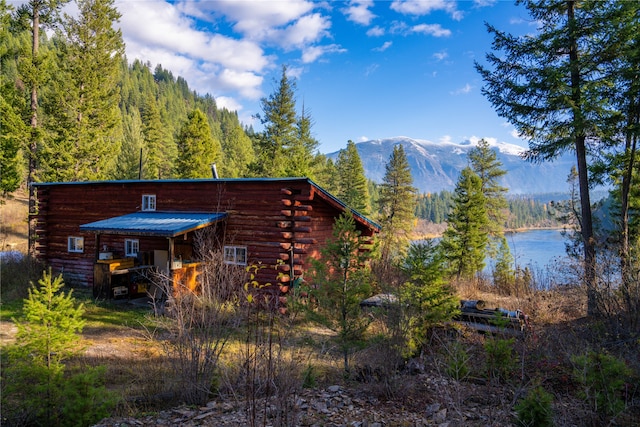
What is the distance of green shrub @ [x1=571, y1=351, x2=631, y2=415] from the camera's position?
14.7ft

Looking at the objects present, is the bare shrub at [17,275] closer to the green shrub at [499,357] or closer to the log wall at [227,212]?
the log wall at [227,212]

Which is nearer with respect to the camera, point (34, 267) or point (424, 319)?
point (424, 319)

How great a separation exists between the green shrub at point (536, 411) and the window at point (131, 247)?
50.5ft

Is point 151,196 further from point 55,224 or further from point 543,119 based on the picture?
point 543,119

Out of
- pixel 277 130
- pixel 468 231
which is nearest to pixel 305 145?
pixel 277 130

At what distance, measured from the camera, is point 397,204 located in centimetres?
3697

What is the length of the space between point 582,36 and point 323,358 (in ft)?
45.1

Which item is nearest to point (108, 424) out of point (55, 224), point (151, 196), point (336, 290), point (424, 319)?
point (336, 290)

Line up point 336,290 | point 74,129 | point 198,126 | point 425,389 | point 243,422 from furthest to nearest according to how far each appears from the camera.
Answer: point 198,126
point 74,129
point 336,290
point 425,389
point 243,422

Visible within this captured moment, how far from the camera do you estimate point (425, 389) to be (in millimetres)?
6184

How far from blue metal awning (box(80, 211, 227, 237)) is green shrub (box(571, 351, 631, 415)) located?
10769 millimetres

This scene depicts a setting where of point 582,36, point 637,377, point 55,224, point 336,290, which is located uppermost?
point 582,36

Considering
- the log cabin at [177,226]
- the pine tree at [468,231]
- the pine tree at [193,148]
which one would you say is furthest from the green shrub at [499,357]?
the pine tree at [193,148]

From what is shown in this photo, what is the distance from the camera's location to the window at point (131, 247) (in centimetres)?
1580
